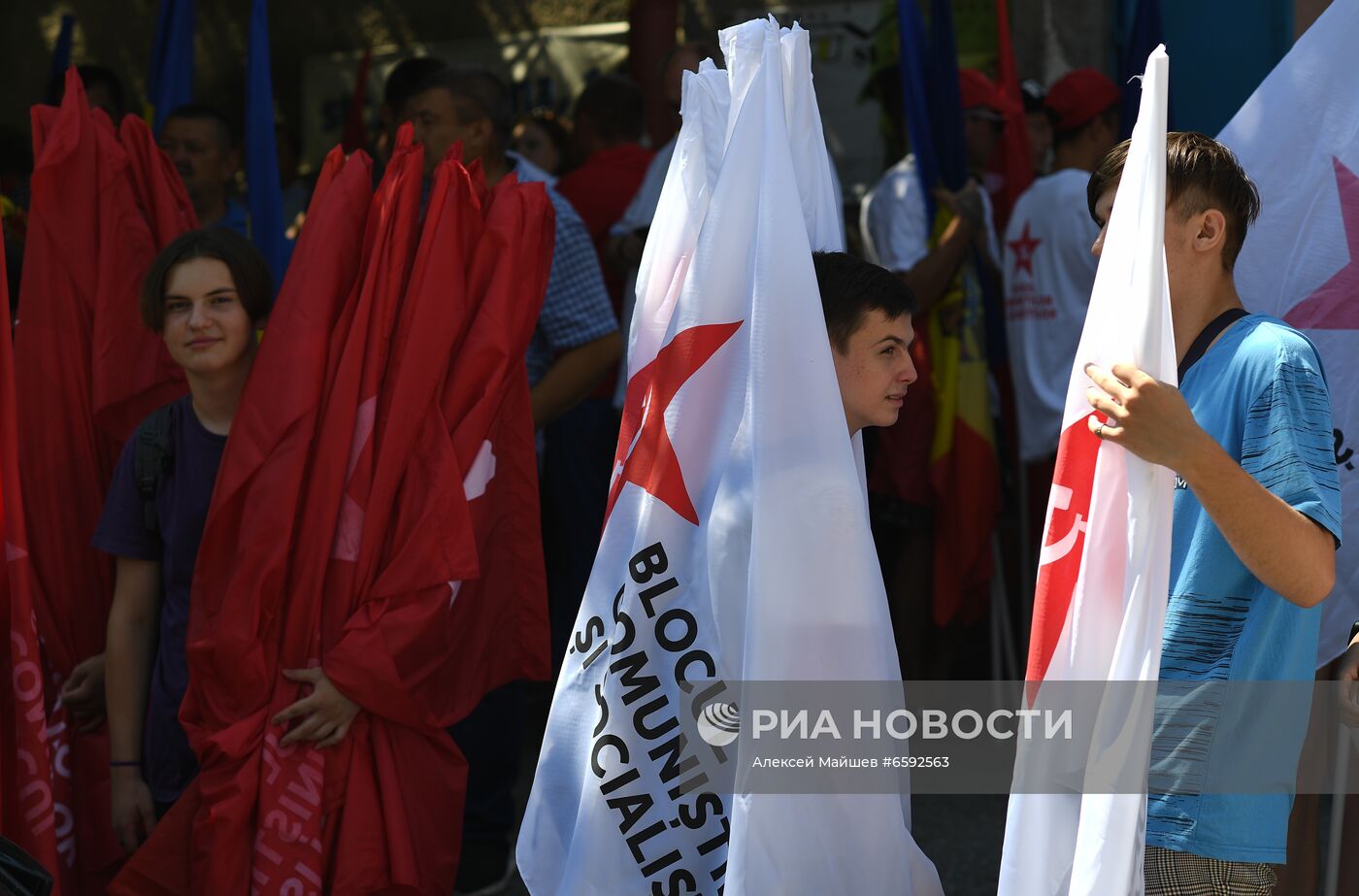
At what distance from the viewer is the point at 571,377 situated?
394 centimetres

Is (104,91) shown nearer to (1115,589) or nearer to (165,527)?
(165,527)

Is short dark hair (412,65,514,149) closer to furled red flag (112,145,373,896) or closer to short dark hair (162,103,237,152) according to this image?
short dark hair (162,103,237,152)

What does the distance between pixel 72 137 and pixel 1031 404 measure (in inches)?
111

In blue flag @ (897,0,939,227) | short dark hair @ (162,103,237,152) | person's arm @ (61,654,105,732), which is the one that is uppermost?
A: blue flag @ (897,0,939,227)

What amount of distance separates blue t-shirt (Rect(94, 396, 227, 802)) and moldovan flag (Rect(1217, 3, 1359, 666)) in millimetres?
2085

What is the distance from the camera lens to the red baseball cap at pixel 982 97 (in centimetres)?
496

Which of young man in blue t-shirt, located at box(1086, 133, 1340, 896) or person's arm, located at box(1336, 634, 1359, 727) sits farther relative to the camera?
person's arm, located at box(1336, 634, 1359, 727)

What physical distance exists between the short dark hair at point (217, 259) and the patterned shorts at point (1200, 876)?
212cm

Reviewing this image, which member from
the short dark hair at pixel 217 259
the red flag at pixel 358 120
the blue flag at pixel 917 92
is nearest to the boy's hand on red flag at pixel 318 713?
the short dark hair at pixel 217 259

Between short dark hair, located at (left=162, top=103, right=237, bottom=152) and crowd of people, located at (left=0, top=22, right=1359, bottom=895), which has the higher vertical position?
short dark hair, located at (left=162, top=103, right=237, bottom=152)

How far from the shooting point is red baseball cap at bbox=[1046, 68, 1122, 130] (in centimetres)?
482

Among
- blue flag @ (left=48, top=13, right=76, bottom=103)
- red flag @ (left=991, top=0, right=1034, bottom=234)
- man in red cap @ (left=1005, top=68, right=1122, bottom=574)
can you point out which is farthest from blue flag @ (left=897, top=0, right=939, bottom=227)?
blue flag @ (left=48, top=13, right=76, bottom=103)

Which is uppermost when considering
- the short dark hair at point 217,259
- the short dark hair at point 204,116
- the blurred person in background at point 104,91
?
the blurred person in background at point 104,91

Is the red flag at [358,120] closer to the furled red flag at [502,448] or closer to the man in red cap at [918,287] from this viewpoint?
the man in red cap at [918,287]
